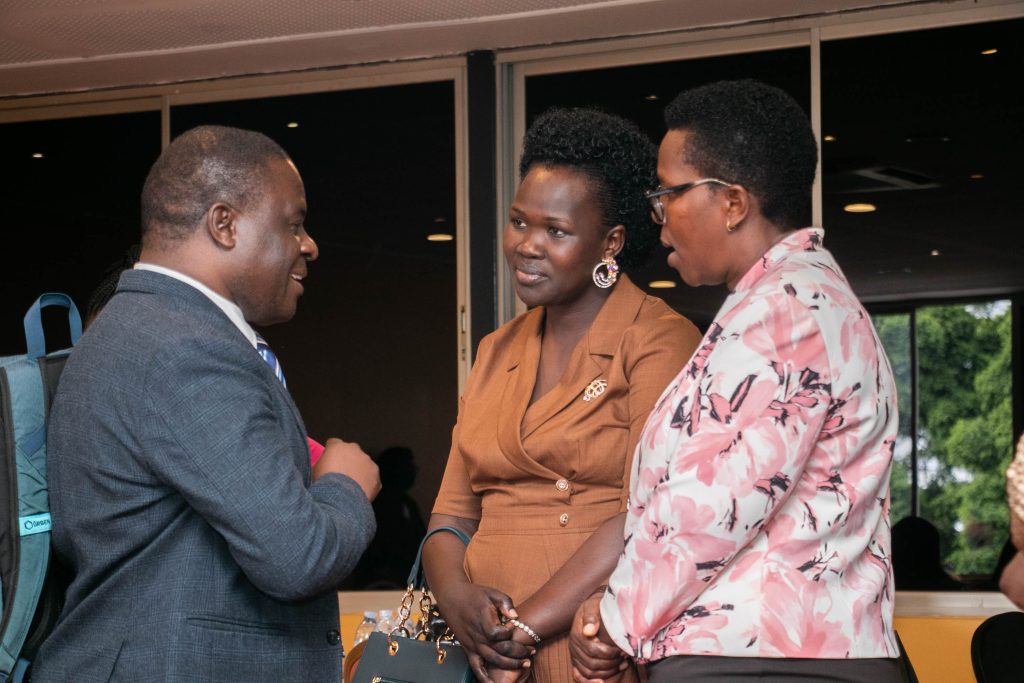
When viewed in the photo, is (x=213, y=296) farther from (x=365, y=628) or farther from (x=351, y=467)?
(x=365, y=628)

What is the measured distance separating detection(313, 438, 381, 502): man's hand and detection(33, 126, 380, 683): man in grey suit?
0.01m

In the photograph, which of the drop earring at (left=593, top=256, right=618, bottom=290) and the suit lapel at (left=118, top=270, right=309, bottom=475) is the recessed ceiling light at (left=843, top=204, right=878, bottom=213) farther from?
the suit lapel at (left=118, top=270, right=309, bottom=475)

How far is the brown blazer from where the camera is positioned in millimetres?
2523

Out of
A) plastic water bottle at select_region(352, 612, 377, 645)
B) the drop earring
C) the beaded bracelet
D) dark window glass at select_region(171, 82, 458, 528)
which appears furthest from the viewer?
dark window glass at select_region(171, 82, 458, 528)

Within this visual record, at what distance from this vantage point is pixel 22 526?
2166mm

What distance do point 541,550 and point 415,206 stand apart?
323 centimetres

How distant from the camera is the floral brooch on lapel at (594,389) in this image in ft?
8.48

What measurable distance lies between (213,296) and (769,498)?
3.35 feet

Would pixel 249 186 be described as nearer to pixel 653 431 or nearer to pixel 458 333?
pixel 653 431

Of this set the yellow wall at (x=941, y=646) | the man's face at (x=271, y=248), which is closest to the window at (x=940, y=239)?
the yellow wall at (x=941, y=646)

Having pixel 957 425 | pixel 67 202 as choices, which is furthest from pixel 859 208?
pixel 67 202

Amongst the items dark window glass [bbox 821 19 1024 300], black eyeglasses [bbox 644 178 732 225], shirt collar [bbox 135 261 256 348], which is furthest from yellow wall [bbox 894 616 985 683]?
shirt collar [bbox 135 261 256 348]

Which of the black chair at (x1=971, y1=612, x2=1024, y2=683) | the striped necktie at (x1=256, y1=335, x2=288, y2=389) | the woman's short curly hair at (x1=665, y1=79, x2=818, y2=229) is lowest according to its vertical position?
the black chair at (x1=971, y1=612, x2=1024, y2=683)

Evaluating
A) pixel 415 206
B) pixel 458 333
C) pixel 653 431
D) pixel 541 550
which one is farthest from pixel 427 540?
pixel 415 206
